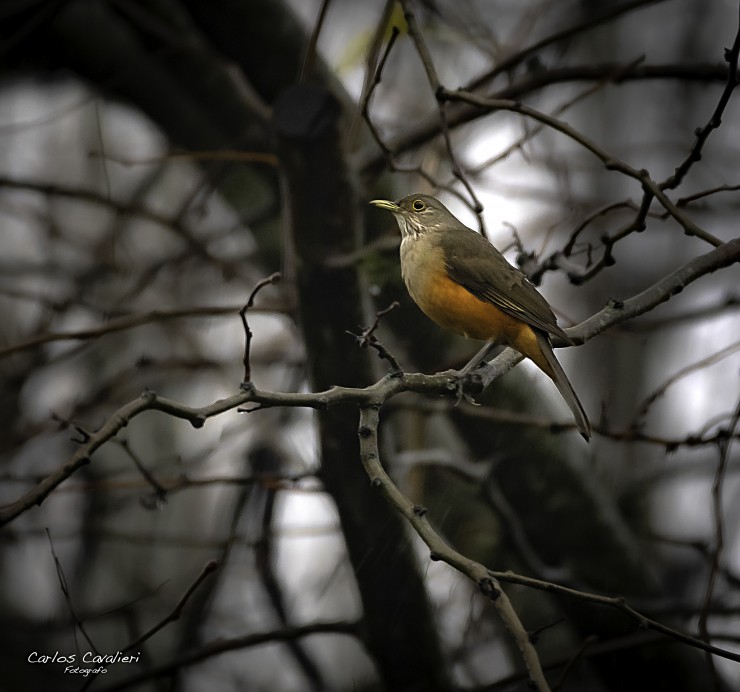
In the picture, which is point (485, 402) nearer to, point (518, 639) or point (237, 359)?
point (237, 359)

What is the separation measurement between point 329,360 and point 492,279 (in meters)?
0.90

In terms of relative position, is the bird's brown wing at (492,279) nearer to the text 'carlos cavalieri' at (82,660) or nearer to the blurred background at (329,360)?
the blurred background at (329,360)

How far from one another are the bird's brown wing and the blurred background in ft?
0.53

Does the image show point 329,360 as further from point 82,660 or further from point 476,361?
point 82,660

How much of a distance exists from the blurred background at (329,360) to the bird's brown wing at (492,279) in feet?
0.53

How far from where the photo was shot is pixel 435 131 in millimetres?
4711

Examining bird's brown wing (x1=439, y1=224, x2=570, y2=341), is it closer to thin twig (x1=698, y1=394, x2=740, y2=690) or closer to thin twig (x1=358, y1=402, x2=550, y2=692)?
thin twig (x1=698, y1=394, x2=740, y2=690)

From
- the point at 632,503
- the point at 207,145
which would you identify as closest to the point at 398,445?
the point at 632,503

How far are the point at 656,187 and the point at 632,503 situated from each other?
3984mm

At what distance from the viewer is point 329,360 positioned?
4.18 meters

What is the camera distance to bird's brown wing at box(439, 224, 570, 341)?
12.3 ft

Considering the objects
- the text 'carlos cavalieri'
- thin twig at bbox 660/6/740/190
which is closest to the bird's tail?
thin twig at bbox 660/6/740/190

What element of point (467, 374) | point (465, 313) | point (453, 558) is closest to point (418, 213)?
point (465, 313)

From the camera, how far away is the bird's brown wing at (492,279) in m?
3.75
